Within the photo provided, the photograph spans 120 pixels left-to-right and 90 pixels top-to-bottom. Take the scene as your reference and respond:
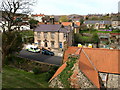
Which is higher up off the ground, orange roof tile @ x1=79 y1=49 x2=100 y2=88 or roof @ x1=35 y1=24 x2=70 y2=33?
roof @ x1=35 y1=24 x2=70 y2=33

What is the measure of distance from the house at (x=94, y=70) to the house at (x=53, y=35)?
21.4 meters

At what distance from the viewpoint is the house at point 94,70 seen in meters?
15.8

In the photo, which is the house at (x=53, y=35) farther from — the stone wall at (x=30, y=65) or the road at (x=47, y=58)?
the stone wall at (x=30, y=65)

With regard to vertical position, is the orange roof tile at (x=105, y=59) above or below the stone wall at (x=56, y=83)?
above

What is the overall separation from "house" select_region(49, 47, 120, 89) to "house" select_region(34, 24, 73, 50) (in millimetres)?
21407

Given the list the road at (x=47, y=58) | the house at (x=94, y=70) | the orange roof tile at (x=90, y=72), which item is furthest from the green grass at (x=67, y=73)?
the road at (x=47, y=58)

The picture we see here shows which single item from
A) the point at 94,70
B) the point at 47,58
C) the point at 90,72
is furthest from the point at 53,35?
the point at 90,72

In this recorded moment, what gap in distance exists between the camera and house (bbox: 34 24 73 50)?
41.7 meters

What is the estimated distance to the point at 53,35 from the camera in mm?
42688

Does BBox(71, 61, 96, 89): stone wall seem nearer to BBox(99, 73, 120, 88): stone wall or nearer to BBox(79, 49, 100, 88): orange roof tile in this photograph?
BBox(79, 49, 100, 88): orange roof tile

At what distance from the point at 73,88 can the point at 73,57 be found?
3679mm

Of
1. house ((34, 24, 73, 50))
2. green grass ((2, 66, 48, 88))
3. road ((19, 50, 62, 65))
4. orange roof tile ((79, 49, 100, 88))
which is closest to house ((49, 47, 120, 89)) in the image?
orange roof tile ((79, 49, 100, 88))

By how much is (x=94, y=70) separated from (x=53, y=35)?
85.4 feet

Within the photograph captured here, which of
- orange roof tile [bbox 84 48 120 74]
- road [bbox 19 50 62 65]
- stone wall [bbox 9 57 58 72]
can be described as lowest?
stone wall [bbox 9 57 58 72]
